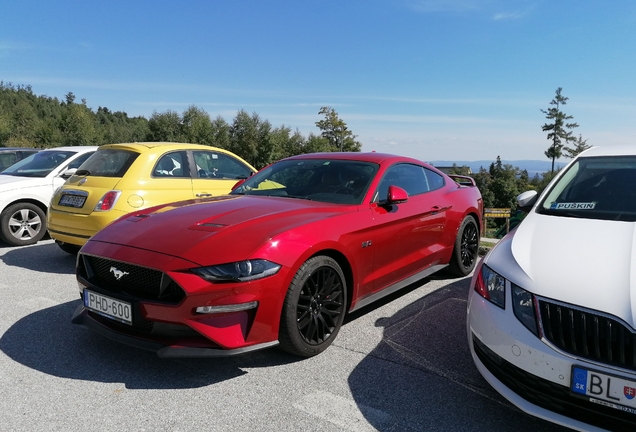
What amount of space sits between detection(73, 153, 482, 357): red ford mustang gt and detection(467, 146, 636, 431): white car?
108 centimetres

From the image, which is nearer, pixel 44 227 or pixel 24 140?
pixel 44 227

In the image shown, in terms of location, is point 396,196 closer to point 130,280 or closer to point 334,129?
point 130,280

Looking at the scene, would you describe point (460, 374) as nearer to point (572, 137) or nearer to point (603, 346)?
point (603, 346)

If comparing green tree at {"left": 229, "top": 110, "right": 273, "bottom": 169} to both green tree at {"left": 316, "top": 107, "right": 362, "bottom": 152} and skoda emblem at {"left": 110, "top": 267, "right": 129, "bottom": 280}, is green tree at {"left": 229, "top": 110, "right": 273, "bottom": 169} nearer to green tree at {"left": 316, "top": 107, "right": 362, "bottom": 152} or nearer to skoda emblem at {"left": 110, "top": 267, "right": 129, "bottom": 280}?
green tree at {"left": 316, "top": 107, "right": 362, "bottom": 152}

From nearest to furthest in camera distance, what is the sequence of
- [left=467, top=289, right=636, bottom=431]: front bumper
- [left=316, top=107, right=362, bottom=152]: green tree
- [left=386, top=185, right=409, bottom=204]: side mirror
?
[left=467, top=289, right=636, bottom=431]: front bumper, [left=386, top=185, right=409, bottom=204]: side mirror, [left=316, top=107, right=362, bottom=152]: green tree

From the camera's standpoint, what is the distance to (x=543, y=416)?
2244 millimetres

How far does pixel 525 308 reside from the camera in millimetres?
2410

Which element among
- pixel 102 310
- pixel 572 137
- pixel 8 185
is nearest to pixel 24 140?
pixel 8 185

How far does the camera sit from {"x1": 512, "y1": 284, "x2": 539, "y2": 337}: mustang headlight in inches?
92.1

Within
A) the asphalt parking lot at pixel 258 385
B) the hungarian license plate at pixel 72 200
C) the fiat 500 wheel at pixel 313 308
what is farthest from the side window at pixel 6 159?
the fiat 500 wheel at pixel 313 308

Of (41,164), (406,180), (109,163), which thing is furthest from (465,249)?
(41,164)

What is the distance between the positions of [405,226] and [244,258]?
1881 mm

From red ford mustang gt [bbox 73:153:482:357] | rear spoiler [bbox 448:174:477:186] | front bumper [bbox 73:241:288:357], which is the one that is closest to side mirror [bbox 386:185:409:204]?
red ford mustang gt [bbox 73:153:482:357]

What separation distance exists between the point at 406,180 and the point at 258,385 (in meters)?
2.60
